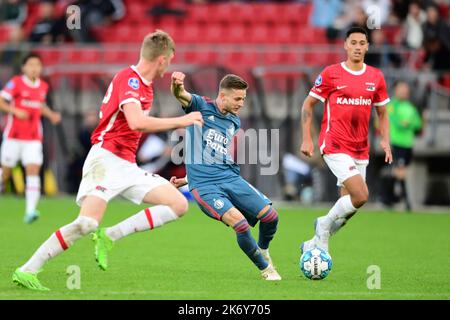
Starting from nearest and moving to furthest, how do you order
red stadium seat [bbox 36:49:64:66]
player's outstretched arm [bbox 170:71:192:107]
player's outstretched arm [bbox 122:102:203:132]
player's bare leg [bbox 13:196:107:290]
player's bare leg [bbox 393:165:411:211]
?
player's outstretched arm [bbox 122:102:203:132]
player's bare leg [bbox 13:196:107:290]
player's outstretched arm [bbox 170:71:192:107]
player's bare leg [bbox 393:165:411:211]
red stadium seat [bbox 36:49:64:66]

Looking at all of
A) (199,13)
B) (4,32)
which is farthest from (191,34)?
(4,32)

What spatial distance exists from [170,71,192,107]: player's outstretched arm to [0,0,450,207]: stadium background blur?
10.4 metres

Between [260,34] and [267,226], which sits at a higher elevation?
Result: [260,34]

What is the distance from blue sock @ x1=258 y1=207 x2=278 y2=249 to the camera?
10.3 m

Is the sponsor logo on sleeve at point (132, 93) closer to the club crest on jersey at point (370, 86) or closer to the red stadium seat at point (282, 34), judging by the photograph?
the club crest on jersey at point (370, 86)

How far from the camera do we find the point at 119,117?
30.3ft

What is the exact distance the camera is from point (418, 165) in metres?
21.0

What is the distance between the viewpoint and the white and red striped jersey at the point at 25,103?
1652cm

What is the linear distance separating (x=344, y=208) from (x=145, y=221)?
9.17ft

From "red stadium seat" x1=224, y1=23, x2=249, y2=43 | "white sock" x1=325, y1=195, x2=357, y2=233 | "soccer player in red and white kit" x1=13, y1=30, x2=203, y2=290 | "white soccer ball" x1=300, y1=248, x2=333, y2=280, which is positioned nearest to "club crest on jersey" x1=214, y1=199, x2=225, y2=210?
"soccer player in red and white kit" x1=13, y1=30, x2=203, y2=290

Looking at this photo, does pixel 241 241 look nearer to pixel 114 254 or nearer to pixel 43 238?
pixel 114 254

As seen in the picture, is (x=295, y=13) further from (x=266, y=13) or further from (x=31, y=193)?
(x=31, y=193)

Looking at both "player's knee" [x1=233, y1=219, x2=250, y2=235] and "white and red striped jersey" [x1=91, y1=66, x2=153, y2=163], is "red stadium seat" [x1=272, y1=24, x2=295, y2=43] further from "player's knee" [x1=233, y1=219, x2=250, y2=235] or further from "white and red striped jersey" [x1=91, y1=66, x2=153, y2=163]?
"white and red striped jersey" [x1=91, y1=66, x2=153, y2=163]

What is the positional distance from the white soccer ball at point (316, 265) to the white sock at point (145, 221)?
4.99 ft
